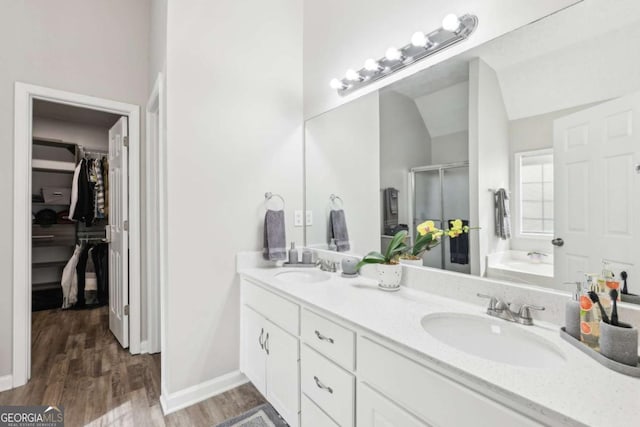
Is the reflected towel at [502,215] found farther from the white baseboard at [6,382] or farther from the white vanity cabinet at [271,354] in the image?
the white baseboard at [6,382]

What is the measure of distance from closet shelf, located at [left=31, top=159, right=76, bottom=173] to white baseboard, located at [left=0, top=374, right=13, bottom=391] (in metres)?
2.70

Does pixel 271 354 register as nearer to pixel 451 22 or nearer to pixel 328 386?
pixel 328 386

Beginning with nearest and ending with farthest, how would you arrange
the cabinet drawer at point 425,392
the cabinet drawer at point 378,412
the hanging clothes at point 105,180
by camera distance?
the cabinet drawer at point 425,392, the cabinet drawer at point 378,412, the hanging clothes at point 105,180

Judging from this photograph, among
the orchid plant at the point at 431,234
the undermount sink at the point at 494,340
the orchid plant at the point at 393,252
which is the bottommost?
the undermount sink at the point at 494,340

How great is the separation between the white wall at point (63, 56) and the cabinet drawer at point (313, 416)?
212 cm

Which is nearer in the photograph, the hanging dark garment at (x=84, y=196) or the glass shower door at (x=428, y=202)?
the glass shower door at (x=428, y=202)

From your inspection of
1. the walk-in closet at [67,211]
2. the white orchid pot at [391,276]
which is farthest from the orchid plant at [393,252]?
the walk-in closet at [67,211]

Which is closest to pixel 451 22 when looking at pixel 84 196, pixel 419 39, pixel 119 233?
pixel 419 39

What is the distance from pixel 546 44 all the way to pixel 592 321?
3.33 ft

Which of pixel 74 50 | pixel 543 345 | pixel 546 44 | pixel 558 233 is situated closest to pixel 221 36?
pixel 74 50

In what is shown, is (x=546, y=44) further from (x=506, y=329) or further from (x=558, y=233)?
(x=506, y=329)

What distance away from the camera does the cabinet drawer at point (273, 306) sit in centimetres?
146

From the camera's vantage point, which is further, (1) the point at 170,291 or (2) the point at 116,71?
(2) the point at 116,71

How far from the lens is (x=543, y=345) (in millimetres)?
943
